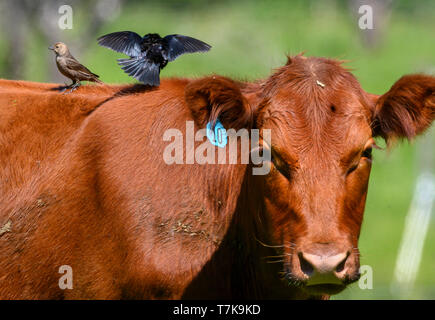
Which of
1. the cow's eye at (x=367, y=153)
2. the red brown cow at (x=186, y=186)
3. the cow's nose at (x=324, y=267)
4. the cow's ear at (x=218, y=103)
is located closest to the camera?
the cow's nose at (x=324, y=267)

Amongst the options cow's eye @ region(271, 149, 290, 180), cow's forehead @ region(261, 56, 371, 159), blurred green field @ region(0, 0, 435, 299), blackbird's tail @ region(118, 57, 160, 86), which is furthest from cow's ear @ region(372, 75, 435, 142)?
blurred green field @ region(0, 0, 435, 299)

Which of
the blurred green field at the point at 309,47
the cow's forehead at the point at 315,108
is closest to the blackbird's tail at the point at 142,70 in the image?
the cow's forehead at the point at 315,108

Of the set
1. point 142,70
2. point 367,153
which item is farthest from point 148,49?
point 367,153

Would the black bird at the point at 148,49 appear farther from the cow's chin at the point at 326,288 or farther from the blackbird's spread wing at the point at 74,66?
the cow's chin at the point at 326,288

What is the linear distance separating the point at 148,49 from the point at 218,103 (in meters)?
0.96

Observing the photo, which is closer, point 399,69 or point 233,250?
point 233,250

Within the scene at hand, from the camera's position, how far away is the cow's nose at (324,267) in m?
4.09

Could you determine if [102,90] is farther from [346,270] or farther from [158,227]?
[346,270]

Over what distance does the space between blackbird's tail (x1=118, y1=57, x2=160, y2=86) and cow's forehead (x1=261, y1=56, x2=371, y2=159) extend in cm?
97

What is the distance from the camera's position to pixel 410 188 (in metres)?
16.3

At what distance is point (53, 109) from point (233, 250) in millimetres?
1785

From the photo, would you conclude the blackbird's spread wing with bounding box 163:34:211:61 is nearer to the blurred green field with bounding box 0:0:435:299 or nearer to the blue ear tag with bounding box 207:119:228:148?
the blue ear tag with bounding box 207:119:228:148

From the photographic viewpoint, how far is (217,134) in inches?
197

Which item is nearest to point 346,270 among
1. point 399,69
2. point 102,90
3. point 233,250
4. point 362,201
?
point 362,201
